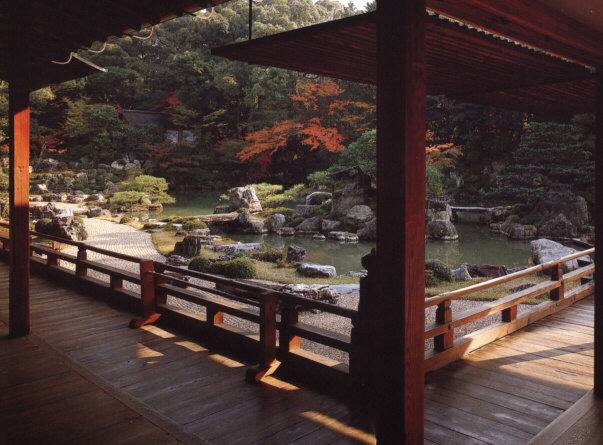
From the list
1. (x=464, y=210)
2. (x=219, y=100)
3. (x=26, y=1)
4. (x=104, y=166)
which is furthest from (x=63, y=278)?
(x=219, y=100)

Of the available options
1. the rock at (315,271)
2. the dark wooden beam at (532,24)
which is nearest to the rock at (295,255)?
the rock at (315,271)

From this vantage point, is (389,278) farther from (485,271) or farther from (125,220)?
(125,220)

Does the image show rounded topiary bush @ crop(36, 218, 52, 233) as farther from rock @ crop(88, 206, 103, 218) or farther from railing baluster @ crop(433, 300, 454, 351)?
railing baluster @ crop(433, 300, 454, 351)

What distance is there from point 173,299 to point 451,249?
9.21 meters

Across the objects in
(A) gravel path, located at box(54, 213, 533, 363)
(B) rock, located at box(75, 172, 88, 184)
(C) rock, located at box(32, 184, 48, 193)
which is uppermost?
(B) rock, located at box(75, 172, 88, 184)

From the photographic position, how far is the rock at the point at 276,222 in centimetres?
1748

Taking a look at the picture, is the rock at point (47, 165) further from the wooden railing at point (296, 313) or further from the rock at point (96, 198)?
the wooden railing at point (296, 313)

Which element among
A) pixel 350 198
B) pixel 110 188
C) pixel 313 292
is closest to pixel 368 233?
pixel 350 198

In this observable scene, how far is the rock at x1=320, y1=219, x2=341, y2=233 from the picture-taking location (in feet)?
55.6

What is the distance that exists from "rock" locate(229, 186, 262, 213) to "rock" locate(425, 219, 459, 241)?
7633 mm

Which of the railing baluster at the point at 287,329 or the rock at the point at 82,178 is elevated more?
the rock at the point at 82,178

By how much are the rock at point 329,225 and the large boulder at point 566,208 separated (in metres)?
6.85

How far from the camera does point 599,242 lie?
10.8 ft

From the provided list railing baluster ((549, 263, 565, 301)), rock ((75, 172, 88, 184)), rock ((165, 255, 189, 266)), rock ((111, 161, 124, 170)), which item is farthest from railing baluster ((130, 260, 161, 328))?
rock ((111, 161, 124, 170))
